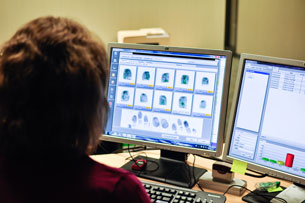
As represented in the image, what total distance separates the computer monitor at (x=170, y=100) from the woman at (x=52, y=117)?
0.74 meters

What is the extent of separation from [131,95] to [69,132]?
0.83 meters

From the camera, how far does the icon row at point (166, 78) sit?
1508mm

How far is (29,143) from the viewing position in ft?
2.56

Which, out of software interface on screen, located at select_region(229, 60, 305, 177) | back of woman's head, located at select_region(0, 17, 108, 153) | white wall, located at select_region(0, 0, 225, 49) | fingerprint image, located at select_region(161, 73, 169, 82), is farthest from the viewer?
white wall, located at select_region(0, 0, 225, 49)

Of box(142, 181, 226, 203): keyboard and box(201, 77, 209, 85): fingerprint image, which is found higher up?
box(201, 77, 209, 85): fingerprint image

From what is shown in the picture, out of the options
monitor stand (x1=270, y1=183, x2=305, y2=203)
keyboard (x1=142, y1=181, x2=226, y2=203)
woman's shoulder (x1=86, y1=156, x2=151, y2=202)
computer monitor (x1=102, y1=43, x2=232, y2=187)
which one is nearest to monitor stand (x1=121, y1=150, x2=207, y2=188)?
computer monitor (x1=102, y1=43, x2=232, y2=187)

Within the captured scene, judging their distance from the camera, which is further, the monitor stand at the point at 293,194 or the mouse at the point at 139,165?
the mouse at the point at 139,165

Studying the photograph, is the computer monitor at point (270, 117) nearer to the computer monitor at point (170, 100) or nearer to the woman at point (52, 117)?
the computer monitor at point (170, 100)

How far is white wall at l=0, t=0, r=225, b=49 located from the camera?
112 inches

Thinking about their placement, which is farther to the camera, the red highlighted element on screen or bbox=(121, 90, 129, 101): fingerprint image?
bbox=(121, 90, 129, 101): fingerprint image

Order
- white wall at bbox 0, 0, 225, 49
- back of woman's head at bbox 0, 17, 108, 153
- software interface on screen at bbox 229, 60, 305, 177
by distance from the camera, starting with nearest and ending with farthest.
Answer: back of woman's head at bbox 0, 17, 108, 153
software interface on screen at bbox 229, 60, 305, 177
white wall at bbox 0, 0, 225, 49

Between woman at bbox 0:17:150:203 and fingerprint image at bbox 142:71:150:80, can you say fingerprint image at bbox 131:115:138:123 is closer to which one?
fingerprint image at bbox 142:71:150:80

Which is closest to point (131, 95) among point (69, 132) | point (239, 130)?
point (239, 130)

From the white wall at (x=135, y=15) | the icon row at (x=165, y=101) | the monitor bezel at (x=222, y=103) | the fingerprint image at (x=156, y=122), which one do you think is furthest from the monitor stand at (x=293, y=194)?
the white wall at (x=135, y=15)
